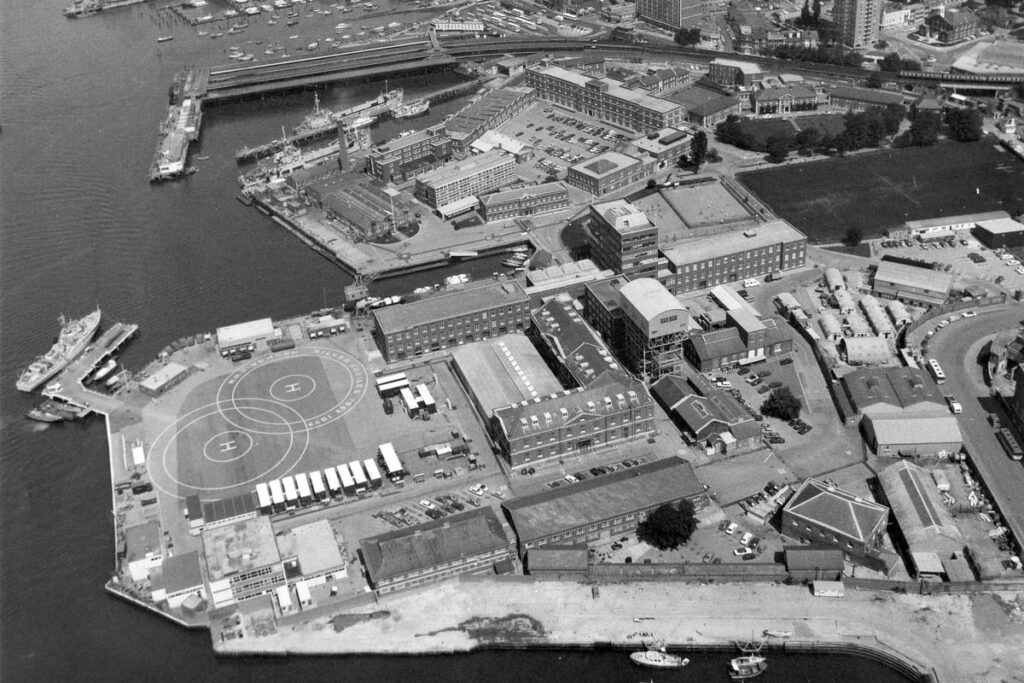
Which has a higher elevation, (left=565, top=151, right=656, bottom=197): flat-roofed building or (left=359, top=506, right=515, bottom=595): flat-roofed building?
(left=565, top=151, right=656, bottom=197): flat-roofed building

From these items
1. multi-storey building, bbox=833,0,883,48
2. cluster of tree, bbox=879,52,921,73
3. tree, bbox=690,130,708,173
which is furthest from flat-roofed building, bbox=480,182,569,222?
multi-storey building, bbox=833,0,883,48

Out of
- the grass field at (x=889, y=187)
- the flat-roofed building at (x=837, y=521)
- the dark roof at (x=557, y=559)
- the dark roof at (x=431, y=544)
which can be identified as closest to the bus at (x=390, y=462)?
the dark roof at (x=431, y=544)

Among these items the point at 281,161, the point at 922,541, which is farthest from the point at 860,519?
the point at 281,161

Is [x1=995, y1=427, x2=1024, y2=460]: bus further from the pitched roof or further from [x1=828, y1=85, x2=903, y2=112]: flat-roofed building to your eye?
[x1=828, y1=85, x2=903, y2=112]: flat-roofed building

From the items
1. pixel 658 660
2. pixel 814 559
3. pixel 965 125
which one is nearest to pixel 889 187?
pixel 965 125

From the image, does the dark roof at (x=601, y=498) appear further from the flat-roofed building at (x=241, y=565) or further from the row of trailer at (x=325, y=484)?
the flat-roofed building at (x=241, y=565)

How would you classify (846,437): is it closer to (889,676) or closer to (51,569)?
(889,676)
